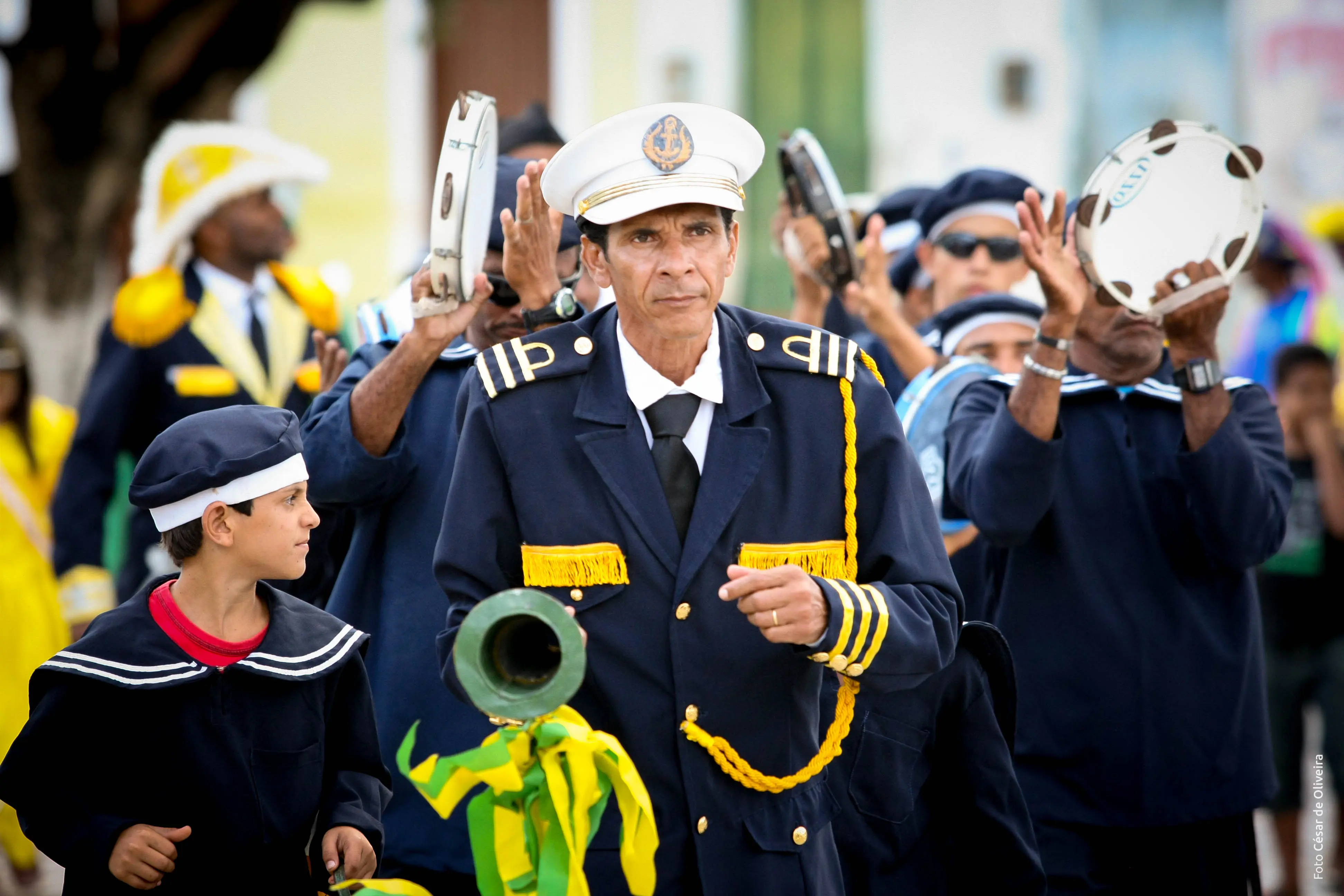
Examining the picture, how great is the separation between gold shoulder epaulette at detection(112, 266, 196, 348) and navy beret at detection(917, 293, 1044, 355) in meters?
2.77

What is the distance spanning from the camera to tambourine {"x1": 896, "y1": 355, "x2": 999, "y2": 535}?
462 cm

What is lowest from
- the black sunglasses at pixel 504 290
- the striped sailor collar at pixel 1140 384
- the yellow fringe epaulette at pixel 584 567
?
the yellow fringe epaulette at pixel 584 567

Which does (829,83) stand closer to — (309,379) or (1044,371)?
(309,379)

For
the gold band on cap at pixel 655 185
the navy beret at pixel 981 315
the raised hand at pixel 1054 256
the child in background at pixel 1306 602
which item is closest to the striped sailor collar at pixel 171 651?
the gold band on cap at pixel 655 185

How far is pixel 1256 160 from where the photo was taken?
412 cm

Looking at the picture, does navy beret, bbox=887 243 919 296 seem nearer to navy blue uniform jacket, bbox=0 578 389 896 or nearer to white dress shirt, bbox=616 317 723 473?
white dress shirt, bbox=616 317 723 473

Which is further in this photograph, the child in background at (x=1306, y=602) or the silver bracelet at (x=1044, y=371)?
the child in background at (x=1306, y=602)

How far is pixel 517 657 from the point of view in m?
2.70

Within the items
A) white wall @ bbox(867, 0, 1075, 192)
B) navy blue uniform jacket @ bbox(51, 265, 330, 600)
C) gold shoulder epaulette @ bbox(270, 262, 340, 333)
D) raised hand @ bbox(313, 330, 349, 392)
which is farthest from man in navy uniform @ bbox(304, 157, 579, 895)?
white wall @ bbox(867, 0, 1075, 192)

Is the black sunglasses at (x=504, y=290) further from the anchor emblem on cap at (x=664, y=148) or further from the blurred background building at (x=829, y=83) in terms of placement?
the blurred background building at (x=829, y=83)

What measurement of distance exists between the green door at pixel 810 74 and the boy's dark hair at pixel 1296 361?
8634 millimetres

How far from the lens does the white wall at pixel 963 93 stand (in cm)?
1558

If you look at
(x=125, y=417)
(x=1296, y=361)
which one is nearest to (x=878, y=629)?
(x=125, y=417)

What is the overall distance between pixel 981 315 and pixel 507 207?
1.70 meters
